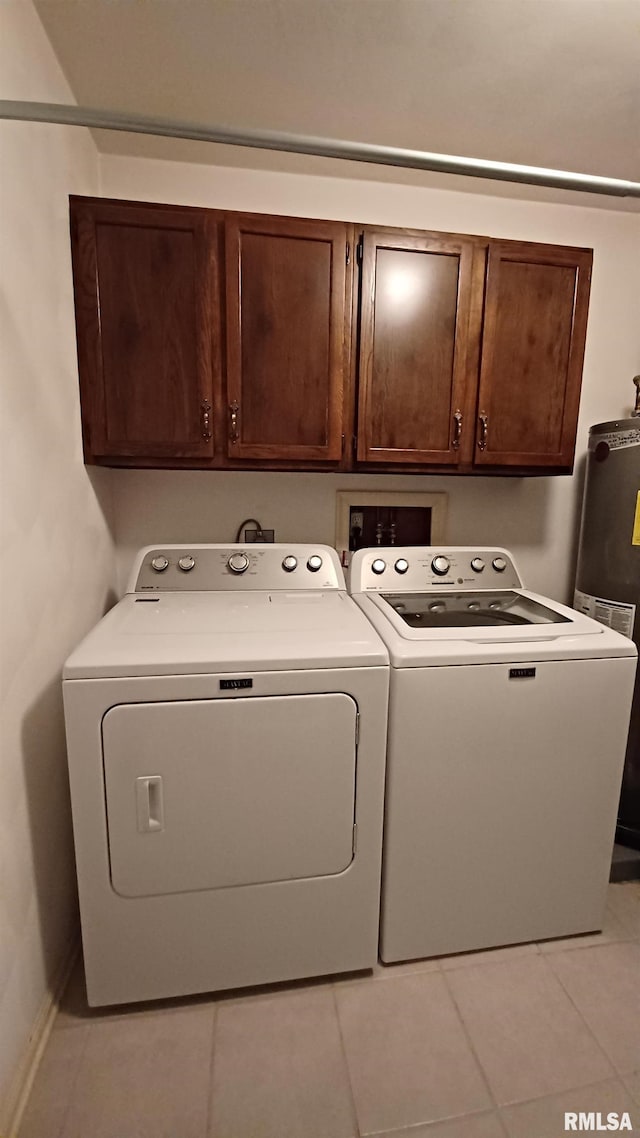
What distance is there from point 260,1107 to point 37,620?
1.20 metres

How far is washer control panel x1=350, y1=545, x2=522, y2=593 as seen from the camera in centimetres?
186

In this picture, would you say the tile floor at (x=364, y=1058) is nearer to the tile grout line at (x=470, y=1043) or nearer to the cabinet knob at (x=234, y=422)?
the tile grout line at (x=470, y=1043)

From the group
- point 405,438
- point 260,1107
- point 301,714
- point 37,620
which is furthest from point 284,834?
point 405,438

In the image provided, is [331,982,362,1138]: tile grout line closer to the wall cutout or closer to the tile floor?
the tile floor

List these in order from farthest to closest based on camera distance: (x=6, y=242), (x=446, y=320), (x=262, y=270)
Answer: (x=446, y=320) → (x=262, y=270) → (x=6, y=242)

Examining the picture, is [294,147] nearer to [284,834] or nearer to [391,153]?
[391,153]

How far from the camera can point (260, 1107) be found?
1.16m

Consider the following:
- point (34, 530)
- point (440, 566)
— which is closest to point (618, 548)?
point (440, 566)

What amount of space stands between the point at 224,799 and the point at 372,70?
198 centimetres

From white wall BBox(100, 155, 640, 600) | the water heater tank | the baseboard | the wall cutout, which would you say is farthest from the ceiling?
the baseboard

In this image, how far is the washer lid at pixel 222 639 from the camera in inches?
47.1

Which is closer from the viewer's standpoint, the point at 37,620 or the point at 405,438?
the point at 37,620

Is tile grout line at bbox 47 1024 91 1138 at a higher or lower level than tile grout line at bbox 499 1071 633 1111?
higher

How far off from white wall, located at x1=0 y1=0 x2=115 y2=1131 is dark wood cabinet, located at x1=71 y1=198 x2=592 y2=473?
0.15 metres
